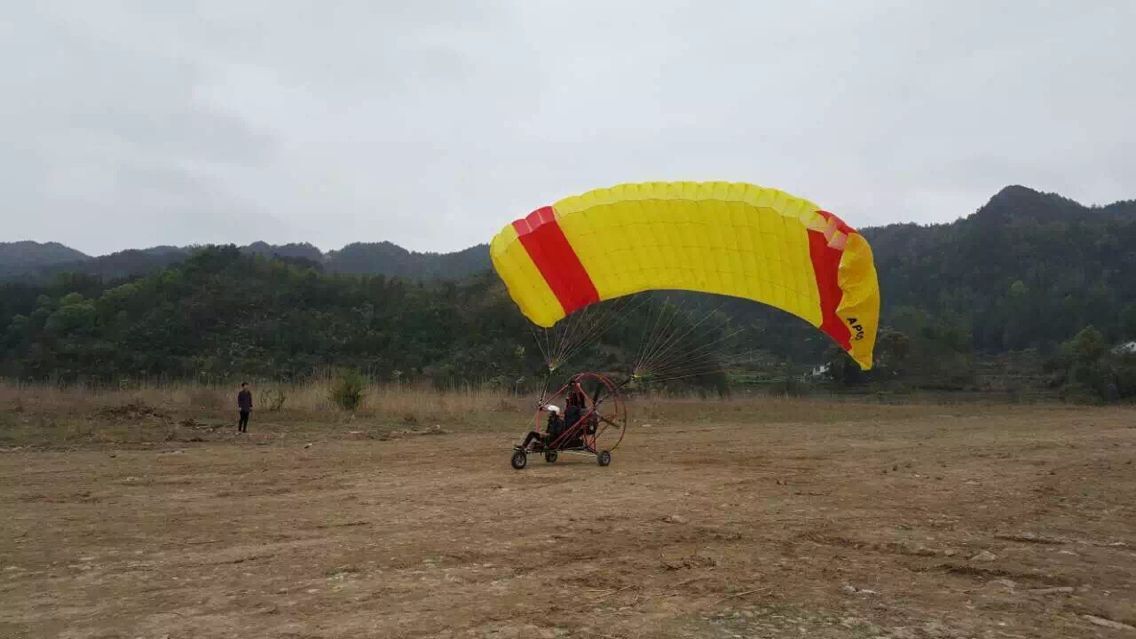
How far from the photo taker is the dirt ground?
13.4 feet

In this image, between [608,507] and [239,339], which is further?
[239,339]

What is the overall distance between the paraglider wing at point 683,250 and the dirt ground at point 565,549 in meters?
2.28

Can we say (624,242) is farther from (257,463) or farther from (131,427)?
(131,427)

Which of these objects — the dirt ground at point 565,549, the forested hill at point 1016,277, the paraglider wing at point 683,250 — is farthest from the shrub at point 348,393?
the forested hill at point 1016,277

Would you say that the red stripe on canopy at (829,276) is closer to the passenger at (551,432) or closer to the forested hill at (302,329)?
the passenger at (551,432)

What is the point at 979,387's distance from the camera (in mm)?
39938

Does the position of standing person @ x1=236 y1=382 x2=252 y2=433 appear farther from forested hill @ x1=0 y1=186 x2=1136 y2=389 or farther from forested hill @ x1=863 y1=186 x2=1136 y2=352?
forested hill @ x1=863 y1=186 x2=1136 y2=352

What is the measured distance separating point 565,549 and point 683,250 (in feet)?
18.7

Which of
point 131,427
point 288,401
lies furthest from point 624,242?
point 288,401

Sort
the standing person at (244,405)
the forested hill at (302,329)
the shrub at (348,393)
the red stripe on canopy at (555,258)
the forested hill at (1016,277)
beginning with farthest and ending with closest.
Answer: the forested hill at (1016,277)
the forested hill at (302,329)
the shrub at (348,393)
the standing person at (244,405)
the red stripe on canopy at (555,258)

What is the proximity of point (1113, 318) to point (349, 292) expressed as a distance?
57.5 metres

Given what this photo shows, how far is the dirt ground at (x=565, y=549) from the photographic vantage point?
13.4ft

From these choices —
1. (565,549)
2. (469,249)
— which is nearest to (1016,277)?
(469,249)

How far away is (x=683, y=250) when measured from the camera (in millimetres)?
10469
